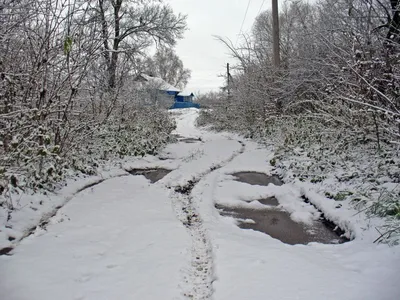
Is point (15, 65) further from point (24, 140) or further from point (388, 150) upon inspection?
point (388, 150)

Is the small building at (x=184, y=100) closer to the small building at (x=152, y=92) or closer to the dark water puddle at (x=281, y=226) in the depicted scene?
the small building at (x=152, y=92)

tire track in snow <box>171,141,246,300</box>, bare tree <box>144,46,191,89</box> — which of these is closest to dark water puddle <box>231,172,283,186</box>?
tire track in snow <box>171,141,246,300</box>

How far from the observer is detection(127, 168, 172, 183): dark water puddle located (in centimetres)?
806

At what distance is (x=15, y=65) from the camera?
5707 mm

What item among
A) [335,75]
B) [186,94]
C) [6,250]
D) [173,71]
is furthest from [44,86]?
[173,71]

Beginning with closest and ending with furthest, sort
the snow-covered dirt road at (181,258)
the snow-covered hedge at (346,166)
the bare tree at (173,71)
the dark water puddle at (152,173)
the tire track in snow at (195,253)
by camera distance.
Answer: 1. the snow-covered dirt road at (181,258)
2. the tire track in snow at (195,253)
3. the snow-covered hedge at (346,166)
4. the dark water puddle at (152,173)
5. the bare tree at (173,71)

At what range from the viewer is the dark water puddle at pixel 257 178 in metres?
7.57

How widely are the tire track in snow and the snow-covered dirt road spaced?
0.01 meters

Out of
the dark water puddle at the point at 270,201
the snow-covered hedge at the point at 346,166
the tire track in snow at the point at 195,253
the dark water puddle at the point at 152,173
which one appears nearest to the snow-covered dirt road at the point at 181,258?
the tire track in snow at the point at 195,253

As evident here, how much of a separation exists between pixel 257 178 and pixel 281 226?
302 centimetres

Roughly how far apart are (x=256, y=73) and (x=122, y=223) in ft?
38.0

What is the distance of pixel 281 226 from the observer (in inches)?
197

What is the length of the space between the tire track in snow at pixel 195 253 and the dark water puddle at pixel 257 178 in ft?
5.72

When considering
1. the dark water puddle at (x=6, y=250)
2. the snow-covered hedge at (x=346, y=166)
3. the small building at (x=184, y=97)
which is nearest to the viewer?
the dark water puddle at (x=6, y=250)
